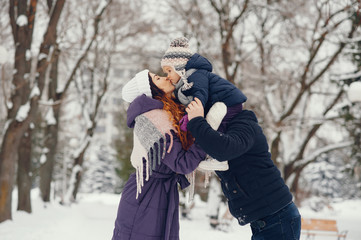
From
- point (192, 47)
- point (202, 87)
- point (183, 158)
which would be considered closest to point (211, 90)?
point (202, 87)

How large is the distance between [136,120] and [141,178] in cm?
41

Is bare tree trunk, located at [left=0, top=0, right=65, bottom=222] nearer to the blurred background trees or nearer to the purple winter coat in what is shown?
the blurred background trees

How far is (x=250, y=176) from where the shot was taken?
2.61 metres

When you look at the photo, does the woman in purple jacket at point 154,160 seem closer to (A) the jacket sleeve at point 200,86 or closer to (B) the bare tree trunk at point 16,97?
(A) the jacket sleeve at point 200,86

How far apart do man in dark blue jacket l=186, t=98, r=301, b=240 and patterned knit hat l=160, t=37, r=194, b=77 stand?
430 mm

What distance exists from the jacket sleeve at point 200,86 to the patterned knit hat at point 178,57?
0.18m

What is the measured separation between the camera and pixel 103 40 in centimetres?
1838

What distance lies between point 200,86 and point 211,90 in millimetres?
115

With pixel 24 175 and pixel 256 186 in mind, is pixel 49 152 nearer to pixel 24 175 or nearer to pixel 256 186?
pixel 24 175

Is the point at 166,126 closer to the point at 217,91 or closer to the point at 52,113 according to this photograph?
the point at 217,91

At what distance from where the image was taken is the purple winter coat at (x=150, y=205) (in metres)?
2.88

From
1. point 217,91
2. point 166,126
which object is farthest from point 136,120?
point 217,91

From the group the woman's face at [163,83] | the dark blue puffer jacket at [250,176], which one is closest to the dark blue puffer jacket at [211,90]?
the dark blue puffer jacket at [250,176]

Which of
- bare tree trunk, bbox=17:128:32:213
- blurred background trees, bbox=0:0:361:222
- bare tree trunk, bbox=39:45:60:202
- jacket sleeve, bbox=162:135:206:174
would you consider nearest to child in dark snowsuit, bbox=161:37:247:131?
jacket sleeve, bbox=162:135:206:174
